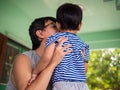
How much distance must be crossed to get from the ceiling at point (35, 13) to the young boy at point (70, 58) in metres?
2.58

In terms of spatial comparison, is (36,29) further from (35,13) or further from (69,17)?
(35,13)

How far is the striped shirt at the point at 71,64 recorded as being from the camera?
1.18 metres

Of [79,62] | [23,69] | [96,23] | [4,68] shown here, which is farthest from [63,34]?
[96,23]

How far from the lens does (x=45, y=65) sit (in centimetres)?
114

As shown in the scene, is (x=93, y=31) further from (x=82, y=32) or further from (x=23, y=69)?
(x=23, y=69)

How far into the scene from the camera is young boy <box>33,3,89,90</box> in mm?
1168

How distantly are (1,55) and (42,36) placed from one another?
2146mm

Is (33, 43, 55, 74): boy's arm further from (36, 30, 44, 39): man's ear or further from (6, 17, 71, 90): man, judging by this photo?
(36, 30, 44, 39): man's ear

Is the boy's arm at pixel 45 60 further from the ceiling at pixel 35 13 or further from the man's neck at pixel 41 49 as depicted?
the ceiling at pixel 35 13

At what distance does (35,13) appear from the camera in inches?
179

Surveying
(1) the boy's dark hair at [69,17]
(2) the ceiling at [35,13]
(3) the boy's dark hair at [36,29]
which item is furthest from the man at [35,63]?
(2) the ceiling at [35,13]

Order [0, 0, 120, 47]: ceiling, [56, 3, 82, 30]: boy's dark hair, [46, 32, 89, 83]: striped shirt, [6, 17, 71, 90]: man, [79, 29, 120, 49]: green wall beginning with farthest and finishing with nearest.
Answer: [79, 29, 120, 49]: green wall < [0, 0, 120, 47]: ceiling < [56, 3, 82, 30]: boy's dark hair < [46, 32, 89, 83]: striped shirt < [6, 17, 71, 90]: man

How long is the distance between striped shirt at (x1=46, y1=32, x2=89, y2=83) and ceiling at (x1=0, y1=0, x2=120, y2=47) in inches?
104

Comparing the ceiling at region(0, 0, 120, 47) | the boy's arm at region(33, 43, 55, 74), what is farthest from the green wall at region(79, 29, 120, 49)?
the boy's arm at region(33, 43, 55, 74)
